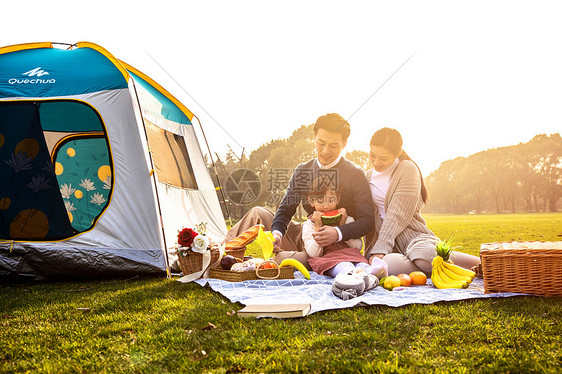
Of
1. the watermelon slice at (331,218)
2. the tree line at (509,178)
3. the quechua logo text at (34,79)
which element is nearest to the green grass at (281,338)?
the watermelon slice at (331,218)

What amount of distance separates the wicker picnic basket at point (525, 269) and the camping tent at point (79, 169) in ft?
9.57

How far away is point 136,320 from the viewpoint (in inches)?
103

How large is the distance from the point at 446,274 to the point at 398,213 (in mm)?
738

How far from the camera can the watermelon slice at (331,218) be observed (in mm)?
A: 3931

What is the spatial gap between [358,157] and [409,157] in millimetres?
13046

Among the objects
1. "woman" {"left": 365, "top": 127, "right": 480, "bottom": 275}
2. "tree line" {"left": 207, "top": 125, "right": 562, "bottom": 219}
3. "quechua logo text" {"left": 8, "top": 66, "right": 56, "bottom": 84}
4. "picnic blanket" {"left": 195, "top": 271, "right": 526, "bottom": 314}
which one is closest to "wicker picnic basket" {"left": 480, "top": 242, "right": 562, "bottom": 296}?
"picnic blanket" {"left": 195, "top": 271, "right": 526, "bottom": 314}

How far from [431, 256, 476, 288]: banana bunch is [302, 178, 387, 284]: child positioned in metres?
0.42

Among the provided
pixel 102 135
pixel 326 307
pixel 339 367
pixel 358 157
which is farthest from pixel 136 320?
pixel 358 157

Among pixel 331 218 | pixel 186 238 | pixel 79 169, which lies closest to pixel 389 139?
pixel 331 218

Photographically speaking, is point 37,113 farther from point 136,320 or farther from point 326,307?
point 326,307

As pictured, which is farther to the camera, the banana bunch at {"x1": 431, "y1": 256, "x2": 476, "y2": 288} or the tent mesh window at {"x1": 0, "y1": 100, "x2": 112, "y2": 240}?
the tent mesh window at {"x1": 0, "y1": 100, "x2": 112, "y2": 240}

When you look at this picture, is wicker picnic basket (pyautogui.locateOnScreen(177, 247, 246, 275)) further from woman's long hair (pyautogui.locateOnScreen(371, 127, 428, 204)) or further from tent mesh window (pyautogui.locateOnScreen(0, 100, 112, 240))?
woman's long hair (pyautogui.locateOnScreen(371, 127, 428, 204))

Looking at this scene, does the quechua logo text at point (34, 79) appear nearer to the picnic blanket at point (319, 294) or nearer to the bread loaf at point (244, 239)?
the bread loaf at point (244, 239)

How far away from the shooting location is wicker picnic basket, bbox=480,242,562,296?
2.80 metres
